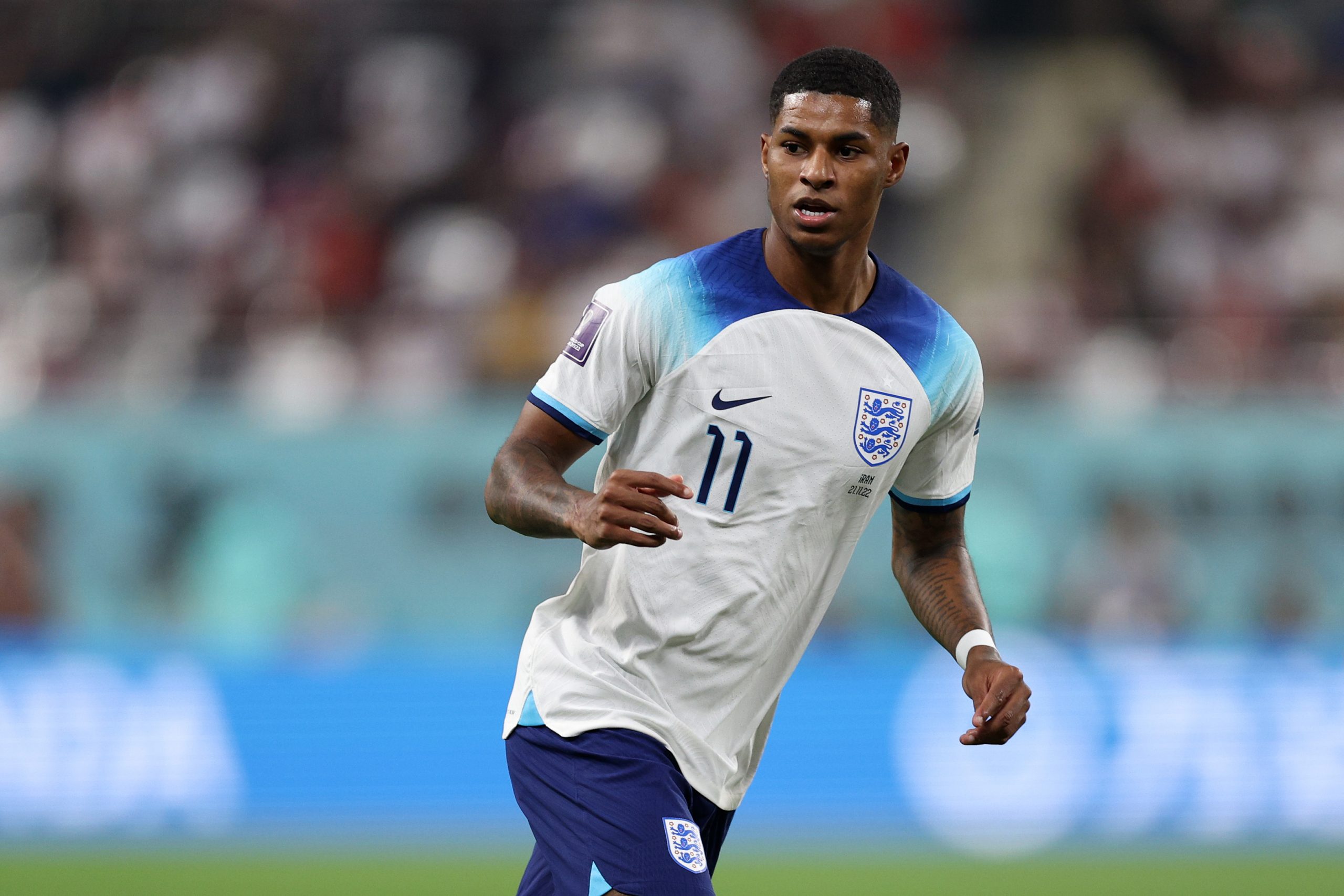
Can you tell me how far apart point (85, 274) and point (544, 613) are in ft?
31.3

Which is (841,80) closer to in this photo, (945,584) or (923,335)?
(923,335)

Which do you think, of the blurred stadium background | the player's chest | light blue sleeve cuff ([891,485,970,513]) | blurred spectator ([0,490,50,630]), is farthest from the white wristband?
blurred spectator ([0,490,50,630])

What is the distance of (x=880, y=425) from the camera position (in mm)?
4172

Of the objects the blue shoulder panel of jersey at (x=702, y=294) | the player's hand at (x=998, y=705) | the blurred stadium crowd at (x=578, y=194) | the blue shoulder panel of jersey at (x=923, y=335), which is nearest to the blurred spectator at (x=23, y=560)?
the blurred stadium crowd at (x=578, y=194)

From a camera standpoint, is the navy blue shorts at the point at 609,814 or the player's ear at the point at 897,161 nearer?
the navy blue shorts at the point at 609,814

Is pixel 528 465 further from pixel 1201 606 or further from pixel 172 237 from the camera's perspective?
pixel 172 237

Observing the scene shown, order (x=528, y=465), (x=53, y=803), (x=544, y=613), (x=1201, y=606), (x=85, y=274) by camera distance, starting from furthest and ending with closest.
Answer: (x=85, y=274), (x=1201, y=606), (x=53, y=803), (x=544, y=613), (x=528, y=465)

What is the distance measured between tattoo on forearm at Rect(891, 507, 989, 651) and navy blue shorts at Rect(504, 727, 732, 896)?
2.50ft

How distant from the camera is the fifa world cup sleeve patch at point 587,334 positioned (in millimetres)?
4016

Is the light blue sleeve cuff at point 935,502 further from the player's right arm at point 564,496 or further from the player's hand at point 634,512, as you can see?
the player's hand at point 634,512

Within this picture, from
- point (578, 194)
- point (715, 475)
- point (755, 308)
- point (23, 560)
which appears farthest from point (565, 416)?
point (578, 194)

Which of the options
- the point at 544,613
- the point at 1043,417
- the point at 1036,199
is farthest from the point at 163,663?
the point at 1036,199

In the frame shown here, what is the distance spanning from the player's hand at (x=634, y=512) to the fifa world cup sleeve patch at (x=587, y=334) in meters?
0.59

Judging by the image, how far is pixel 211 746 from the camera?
10.6m
